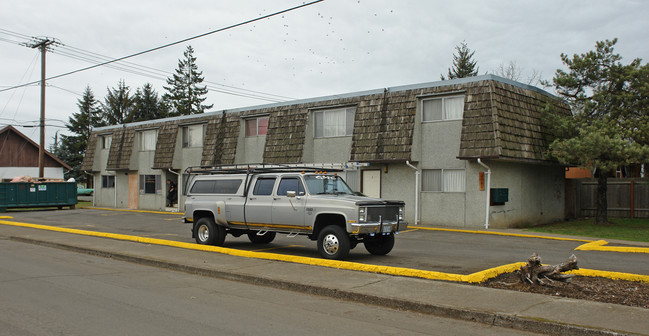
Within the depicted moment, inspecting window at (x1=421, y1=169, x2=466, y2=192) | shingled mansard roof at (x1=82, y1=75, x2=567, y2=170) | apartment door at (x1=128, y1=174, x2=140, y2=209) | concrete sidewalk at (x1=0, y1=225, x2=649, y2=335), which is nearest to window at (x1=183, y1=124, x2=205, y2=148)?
shingled mansard roof at (x1=82, y1=75, x2=567, y2=170)

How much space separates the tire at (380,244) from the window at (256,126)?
51.7 ft

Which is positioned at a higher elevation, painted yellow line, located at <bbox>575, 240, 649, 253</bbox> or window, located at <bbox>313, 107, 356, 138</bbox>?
window, located at <bbox>313, 107, 356, 138</bbox>

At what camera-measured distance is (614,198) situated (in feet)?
84.5

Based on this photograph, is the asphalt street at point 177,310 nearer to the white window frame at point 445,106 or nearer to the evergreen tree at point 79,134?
the white window frame at point 445,106

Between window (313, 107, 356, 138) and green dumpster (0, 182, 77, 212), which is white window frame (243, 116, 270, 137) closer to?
window (313, 107, 356, 138)

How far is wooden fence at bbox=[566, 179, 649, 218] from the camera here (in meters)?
25.0

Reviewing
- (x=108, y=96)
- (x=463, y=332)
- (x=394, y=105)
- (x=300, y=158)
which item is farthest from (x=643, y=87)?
(x=108, y=96)

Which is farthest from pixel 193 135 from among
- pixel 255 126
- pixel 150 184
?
pixel 255 126

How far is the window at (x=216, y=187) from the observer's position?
13781 millimetres

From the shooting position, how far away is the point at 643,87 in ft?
64.8

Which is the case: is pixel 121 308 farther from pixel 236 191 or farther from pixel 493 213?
pixel 493 213

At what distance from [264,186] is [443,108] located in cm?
1062

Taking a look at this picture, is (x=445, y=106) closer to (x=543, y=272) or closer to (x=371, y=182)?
(x=371, y=182)

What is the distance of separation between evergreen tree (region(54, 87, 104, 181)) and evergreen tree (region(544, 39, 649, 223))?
5798 centimetres
